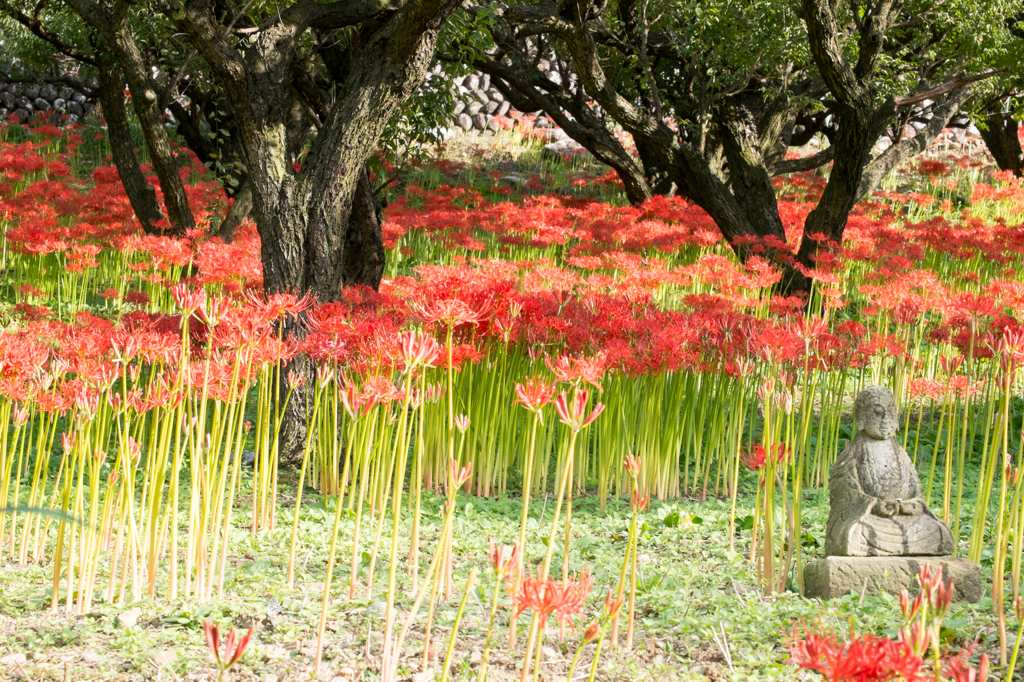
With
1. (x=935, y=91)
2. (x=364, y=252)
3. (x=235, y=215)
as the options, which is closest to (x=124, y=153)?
(x=235, y=215)

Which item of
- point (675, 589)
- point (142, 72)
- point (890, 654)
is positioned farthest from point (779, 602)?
point (142, 72)

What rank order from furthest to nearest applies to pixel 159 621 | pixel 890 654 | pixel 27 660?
pixel 159 621
pixel 27 660
pixel 890 654

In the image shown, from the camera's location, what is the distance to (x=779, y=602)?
3.21m

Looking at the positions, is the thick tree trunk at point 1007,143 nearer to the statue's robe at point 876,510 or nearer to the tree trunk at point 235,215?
the tree trunk at point 235,215

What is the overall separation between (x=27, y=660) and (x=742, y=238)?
293 inches

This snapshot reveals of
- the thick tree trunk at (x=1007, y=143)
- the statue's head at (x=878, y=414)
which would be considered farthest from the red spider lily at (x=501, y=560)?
the thick tree trunk at (x=1007, y=143)

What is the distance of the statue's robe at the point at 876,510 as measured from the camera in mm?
3279

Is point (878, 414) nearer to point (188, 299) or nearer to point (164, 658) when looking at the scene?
point (188, 299)

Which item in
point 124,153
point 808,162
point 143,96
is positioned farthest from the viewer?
point 808,162

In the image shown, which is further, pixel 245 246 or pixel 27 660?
pixel 245 246

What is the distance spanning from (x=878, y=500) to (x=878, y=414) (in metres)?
0.33

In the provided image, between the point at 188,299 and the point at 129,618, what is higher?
the point at 188,299

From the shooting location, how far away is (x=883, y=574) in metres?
3.24

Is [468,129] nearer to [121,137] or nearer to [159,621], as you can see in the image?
[121,137]
